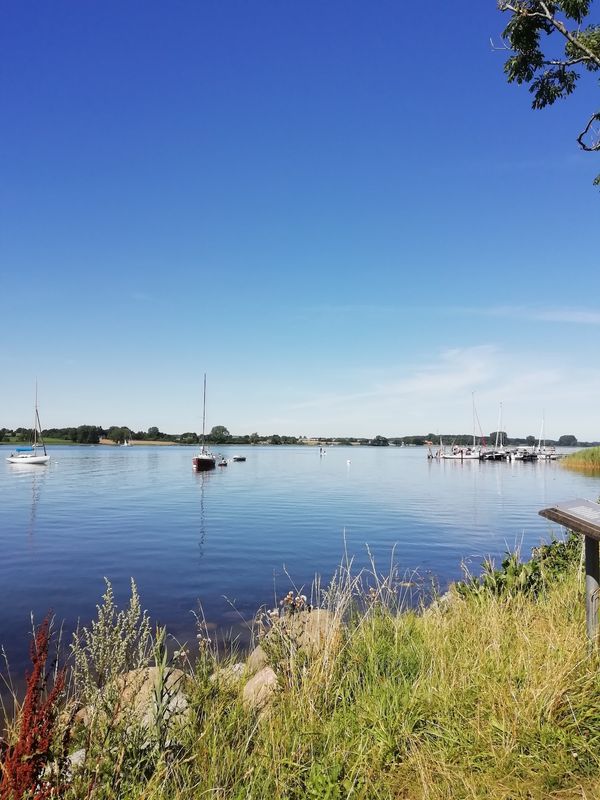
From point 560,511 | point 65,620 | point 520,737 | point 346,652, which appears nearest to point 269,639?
point 346,652

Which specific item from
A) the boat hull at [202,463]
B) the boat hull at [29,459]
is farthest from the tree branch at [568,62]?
the boat hull at [29,459]

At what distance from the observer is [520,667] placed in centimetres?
488

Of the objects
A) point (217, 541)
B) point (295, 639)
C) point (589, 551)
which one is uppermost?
point (589, 551)

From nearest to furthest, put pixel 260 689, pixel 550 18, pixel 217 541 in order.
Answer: pixel 260 689, pixel 550 18, pixel 217 541

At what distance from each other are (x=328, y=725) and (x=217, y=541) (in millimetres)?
19007

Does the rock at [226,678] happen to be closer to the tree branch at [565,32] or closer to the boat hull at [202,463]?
the tree branch at [565,32]

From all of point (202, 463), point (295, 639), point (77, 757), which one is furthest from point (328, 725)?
point (202, 463)

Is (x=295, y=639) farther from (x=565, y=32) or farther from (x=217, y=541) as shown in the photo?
(x=217, y=541)

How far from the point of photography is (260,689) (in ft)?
17.6

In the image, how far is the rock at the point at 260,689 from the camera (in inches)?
199

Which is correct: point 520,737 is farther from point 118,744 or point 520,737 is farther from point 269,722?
point 118,744

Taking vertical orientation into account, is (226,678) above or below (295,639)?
below

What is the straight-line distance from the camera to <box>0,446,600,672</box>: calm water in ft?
45.2

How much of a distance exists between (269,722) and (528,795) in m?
2.02
